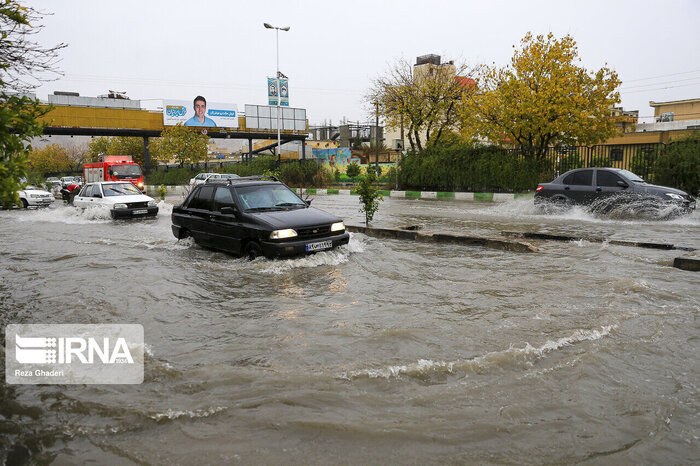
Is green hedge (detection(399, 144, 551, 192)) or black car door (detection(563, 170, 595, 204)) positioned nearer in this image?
black car door (detection(563, 170, 595, 204))

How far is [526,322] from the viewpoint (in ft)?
16.9

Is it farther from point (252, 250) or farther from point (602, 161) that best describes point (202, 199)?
point (602, 161)

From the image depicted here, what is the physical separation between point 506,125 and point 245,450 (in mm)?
22138

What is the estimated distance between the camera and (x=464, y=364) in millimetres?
4145

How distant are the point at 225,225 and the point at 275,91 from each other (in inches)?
1107

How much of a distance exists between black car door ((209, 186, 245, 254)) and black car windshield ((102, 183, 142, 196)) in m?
9.97

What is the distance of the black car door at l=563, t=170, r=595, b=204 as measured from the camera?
555 inches

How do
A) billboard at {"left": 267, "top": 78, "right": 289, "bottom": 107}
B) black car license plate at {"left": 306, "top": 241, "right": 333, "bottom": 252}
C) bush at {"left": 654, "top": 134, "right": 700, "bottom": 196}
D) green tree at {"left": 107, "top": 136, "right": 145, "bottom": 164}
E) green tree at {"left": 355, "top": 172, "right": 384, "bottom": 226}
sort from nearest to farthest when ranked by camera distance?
black car license plate at {"left": 306, "top": 241, "right": 333, "bottom": 252} < green tree at {"left": 355, "top": 172, "right": 384, "bottom": 226} < bush at {"left": 654, "top": 134, "right": 700, "bottom": 196} < billboard at {"left": 267, "top": 78, "right": 289, "bottom": 107} < green tree at {"left": 107, "top": 136, "right": 145, "bottom": 164}

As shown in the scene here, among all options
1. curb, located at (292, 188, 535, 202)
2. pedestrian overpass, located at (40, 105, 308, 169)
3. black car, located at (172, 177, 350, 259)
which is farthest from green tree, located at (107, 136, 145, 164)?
black car, located at (172, 177, 350, 259)

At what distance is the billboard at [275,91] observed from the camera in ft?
115

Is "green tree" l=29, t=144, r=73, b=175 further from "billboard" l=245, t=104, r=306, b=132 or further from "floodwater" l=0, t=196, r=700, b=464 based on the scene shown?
"floodwater" l=0, t=196, r=700, b=464

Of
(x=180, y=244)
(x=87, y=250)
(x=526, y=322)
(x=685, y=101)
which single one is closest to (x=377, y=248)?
(x=180, y=244)

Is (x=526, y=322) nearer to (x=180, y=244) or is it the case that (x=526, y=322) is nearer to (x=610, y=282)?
(x=610, y=282)

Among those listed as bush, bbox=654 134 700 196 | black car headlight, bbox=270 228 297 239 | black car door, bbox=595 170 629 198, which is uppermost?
bush, bbox=654 134 700 196
